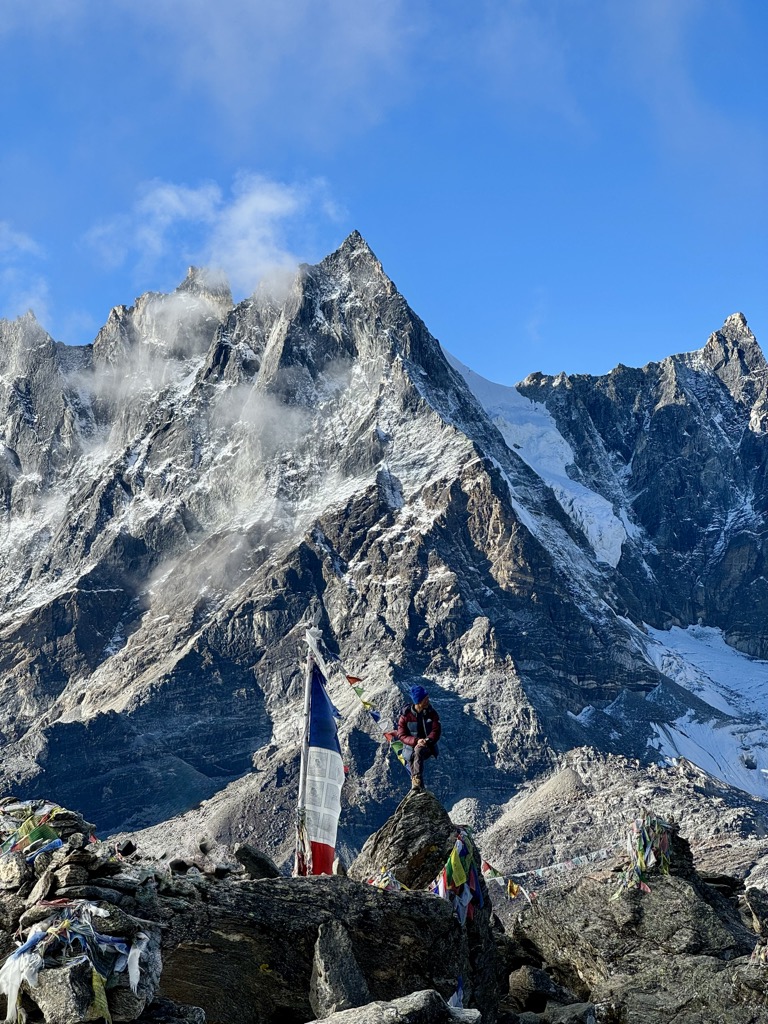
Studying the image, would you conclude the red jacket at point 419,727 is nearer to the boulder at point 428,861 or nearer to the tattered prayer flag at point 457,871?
the boulder at point 428,861

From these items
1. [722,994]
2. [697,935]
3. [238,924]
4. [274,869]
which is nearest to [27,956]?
[238,924]

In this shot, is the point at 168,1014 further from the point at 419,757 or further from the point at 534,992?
the point at 419,757

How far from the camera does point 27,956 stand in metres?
14.2

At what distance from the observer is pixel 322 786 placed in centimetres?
2403

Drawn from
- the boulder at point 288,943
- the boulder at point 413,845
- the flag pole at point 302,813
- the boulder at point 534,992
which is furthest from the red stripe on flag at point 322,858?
the boulder at point 288,943

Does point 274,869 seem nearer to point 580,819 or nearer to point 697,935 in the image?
point 697,935

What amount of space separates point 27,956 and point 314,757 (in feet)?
34.3

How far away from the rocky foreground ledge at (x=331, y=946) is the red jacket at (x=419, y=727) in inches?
71.0

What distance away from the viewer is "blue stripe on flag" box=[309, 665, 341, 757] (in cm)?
2456

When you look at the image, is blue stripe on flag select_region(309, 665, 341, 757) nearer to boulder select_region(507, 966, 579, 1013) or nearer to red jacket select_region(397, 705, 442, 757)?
red jacket select_region(397, 705, 442, 757)

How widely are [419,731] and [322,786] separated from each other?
2098 millimetres

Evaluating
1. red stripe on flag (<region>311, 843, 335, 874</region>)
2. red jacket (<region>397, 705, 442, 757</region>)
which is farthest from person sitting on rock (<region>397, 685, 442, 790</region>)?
red stripe on flag (<region>311, 843, 335, 874</region>)

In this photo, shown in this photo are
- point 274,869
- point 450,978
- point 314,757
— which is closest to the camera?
point 450,978

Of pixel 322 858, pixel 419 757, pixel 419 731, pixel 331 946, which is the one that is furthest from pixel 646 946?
pixel 331 946
